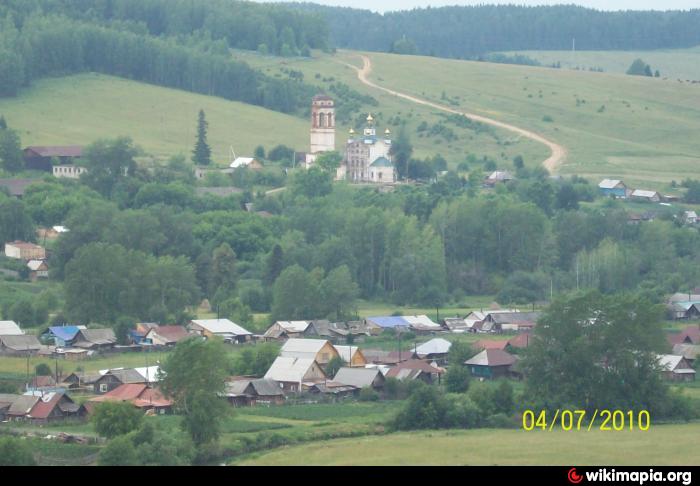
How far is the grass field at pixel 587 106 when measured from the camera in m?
101

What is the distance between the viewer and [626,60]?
162 m

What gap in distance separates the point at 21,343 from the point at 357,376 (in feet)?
36.4

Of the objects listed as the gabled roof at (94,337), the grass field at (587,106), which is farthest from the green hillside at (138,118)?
the gabled roof at (94,337)

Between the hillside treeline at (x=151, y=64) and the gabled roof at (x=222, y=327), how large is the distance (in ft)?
178

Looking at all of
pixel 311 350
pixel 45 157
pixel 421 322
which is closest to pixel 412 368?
pixel 311 350

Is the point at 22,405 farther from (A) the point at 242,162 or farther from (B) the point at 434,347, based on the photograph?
(A) the point at 242,162

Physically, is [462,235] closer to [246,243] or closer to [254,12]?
[246,243]

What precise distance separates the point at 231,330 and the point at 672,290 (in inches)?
753

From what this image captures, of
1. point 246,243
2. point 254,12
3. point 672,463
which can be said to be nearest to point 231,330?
point 246,243

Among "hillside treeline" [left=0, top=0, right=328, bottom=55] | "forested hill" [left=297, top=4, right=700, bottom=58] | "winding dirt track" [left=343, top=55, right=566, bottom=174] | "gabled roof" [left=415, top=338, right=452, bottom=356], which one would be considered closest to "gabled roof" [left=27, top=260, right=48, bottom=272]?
"gabled roof" [left=415, top=338, right=452, bottom=356]

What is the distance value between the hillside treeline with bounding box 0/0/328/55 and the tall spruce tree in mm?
25573

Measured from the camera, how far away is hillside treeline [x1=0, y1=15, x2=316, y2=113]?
109 metres

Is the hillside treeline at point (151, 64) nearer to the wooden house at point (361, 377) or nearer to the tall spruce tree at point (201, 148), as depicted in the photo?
the tall spruce tree at point (201, 148)

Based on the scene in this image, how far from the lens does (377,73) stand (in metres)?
128
